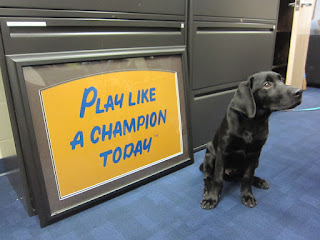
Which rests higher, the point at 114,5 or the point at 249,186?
the point at 114,5

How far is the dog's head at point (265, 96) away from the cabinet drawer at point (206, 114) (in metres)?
0.61

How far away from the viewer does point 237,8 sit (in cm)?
187

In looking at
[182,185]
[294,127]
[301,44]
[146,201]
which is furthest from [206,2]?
[301,44]

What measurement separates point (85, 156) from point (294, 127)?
1.96 m

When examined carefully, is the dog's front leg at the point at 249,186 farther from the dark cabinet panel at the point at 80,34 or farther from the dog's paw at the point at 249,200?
the dark cabinet panel at the point at 80,34

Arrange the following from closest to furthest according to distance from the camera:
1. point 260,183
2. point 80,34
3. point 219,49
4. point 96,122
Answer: point 80,34 < point 96,122 < point 260,183 < point 219,49

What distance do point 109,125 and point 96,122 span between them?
0.24 ft

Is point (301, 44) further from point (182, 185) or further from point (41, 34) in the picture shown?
point (41, 34)

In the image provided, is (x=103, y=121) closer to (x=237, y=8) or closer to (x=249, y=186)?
(x=249, y=186)

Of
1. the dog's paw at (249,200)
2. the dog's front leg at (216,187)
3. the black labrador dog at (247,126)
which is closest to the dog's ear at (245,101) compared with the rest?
the black labrador dog at (247,126)

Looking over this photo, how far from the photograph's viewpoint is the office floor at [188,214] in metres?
1.08

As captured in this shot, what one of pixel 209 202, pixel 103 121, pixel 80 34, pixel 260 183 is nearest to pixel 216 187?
pixel 209 202

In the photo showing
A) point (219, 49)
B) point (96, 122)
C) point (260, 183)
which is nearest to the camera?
point (96, 122)

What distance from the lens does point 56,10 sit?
1028 millimetres
